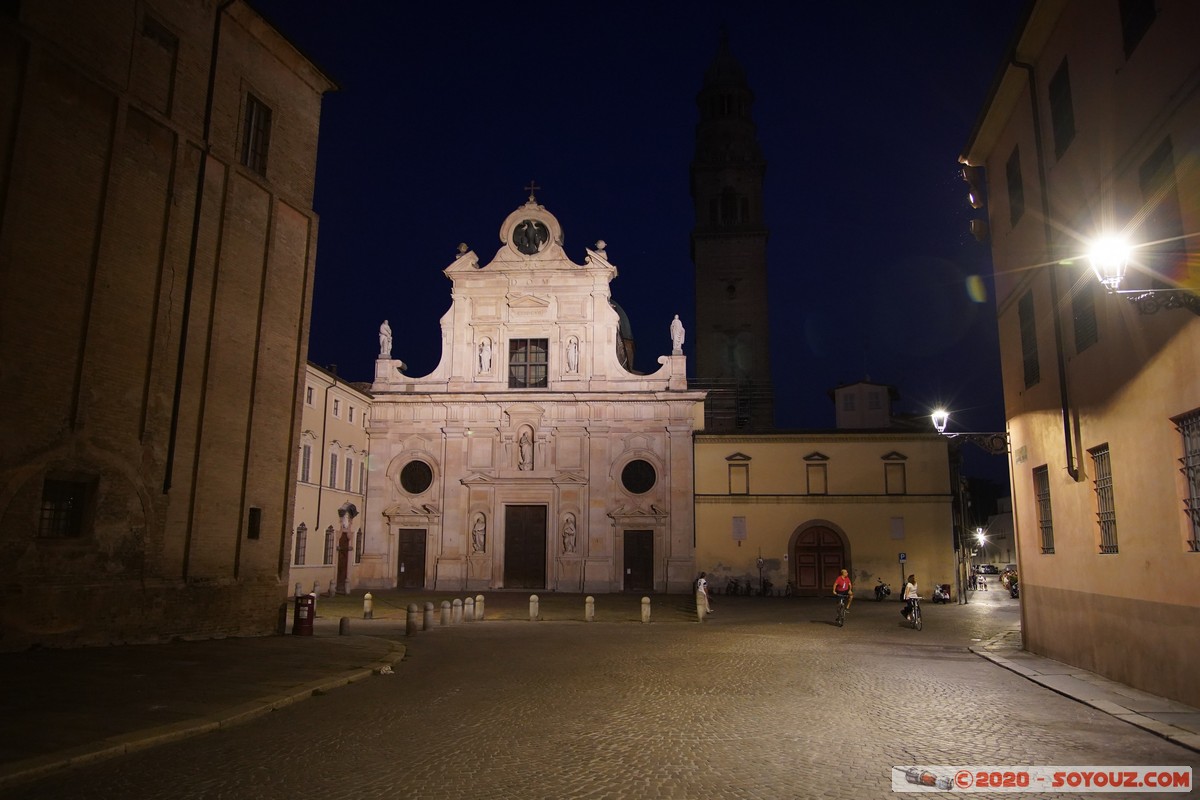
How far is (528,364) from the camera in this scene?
4025 centimetres

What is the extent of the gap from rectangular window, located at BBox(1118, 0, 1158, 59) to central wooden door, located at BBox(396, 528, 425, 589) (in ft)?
110

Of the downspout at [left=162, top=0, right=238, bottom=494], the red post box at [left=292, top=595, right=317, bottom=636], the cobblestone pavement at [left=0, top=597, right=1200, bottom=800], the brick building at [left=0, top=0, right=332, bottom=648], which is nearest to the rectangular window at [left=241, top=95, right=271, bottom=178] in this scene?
the brick building at [left=0, top=0, right=332, bottom=648]

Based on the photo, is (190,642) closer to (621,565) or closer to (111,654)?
(111,654)

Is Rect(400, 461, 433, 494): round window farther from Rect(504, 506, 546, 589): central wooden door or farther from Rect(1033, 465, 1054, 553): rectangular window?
Rect(1033, 465, 1054, 553): rectangular window

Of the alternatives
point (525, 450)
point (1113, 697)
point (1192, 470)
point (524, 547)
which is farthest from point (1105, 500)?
point (525, 450)

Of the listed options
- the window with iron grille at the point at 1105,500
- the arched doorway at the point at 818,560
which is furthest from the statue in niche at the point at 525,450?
the window with iron grille at the point at 1105,500

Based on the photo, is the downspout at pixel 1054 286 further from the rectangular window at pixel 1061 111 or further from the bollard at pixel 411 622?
the bollard at pixel 411 622

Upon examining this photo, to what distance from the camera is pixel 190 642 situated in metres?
→ 15.1

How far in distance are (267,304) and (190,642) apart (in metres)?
7.42

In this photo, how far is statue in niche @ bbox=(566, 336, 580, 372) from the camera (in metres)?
39.6

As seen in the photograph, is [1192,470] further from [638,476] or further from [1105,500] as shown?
[638,476]

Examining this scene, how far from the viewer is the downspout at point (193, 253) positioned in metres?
15.5

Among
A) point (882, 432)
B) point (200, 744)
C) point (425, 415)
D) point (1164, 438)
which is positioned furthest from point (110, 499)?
point (882, 432)

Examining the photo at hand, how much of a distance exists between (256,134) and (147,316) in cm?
564
